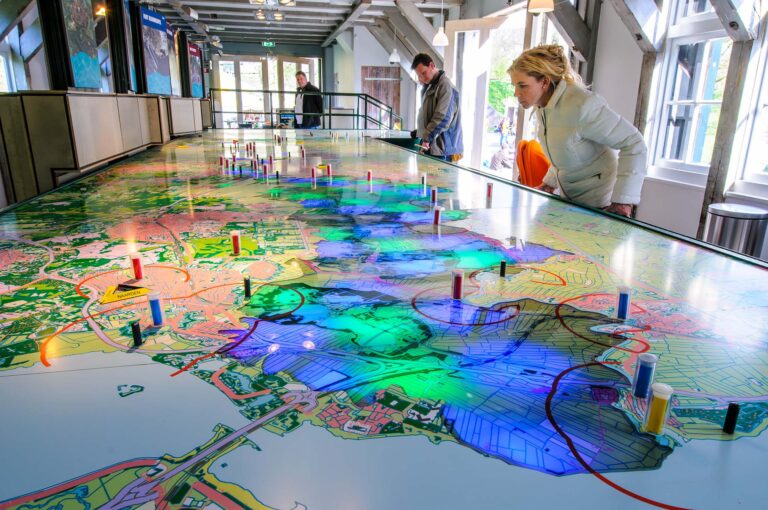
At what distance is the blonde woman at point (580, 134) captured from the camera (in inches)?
89.5

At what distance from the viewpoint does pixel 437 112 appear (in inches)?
184

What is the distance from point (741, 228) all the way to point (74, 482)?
4.44 metres

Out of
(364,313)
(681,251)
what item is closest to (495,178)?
(681,251)

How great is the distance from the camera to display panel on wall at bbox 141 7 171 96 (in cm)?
714

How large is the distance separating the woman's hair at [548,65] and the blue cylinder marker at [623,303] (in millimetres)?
1504

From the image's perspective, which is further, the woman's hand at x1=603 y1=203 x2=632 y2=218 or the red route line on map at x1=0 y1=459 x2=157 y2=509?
the woman's hand at x1=603 y1=203 x2=632 y2=218

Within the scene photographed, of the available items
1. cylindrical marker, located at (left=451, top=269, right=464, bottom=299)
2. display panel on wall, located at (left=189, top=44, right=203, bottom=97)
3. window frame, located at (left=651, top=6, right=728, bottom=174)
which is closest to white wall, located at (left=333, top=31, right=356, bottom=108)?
display panel on wall, located at (left=189, top=44, right=203, bottom=97)

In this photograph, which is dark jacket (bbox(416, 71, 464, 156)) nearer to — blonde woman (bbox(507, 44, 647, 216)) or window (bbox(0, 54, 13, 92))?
blonde woman (bbox(507, 44, 647, 216))

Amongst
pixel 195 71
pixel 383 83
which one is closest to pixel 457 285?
pixel 195 71

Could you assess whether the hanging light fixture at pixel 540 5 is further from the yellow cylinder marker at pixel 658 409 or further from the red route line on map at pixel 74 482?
the red route line on map at pixel 74 482

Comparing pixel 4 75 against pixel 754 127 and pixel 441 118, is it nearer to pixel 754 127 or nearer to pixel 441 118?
pixel 441 118

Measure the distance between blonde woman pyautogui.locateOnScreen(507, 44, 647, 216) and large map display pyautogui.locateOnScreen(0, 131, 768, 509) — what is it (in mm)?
466

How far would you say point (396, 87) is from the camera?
1531 centimetres

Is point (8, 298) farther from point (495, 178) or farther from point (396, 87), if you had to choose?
point (396, 87)
